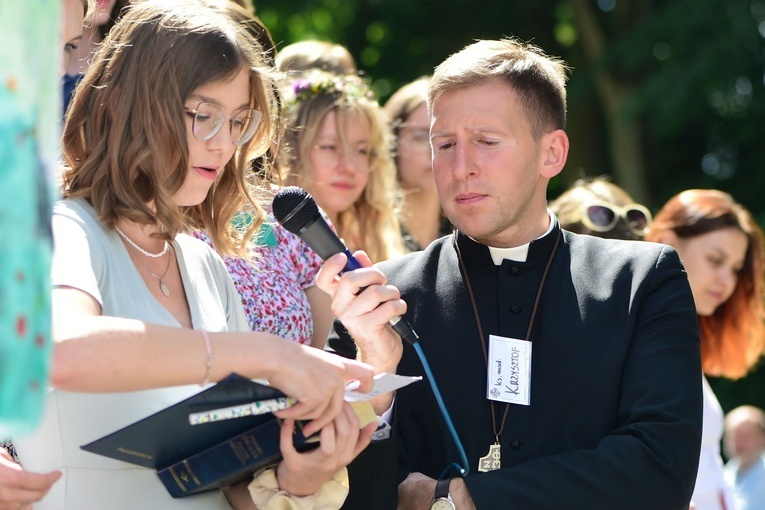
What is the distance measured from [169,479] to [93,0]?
1.73m

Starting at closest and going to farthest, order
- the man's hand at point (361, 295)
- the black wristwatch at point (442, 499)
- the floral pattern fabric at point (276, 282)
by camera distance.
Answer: the man's hand at point (361, 295), the black wristwatch at point (442, 499), the floral pattern fabric at point (276, 282)

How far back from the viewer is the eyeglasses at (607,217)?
14.8 feet

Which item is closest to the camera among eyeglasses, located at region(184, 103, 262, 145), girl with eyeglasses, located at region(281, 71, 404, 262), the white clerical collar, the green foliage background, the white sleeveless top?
the white sleeveless top

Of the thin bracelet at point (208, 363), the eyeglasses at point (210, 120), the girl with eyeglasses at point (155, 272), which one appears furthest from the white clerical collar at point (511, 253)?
the thin bracelet at point (208, 363)

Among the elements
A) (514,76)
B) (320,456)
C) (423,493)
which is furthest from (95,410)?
(514,76)

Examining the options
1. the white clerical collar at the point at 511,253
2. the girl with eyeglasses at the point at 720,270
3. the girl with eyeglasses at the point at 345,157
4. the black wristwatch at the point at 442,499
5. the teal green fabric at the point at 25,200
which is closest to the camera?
the teal green fabric at the point at 25,200

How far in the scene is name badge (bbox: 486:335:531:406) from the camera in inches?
113

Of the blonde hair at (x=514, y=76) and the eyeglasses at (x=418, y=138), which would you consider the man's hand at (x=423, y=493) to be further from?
the eyeglasses at (x=418, y=138)

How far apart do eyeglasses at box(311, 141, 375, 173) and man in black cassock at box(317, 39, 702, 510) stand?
4.03 ft

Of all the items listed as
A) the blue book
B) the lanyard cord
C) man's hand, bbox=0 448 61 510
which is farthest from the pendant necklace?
man's hand, bbox=0 448 61 510

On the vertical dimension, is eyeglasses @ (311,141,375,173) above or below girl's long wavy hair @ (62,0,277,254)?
below

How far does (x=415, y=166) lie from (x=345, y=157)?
918mm

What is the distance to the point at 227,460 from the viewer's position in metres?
2.26

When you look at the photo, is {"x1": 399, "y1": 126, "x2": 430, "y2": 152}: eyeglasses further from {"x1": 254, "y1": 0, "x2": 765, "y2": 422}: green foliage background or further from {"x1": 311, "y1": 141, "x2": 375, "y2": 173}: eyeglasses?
{"x1": 254, "y1": 0, "x2": 765, "y2": 422}: green foliage background
